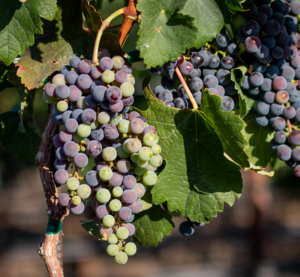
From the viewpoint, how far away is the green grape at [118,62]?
988mm

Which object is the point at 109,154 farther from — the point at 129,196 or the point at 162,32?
the point at 162,32

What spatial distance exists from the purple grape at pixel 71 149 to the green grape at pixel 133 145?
0.36 ft

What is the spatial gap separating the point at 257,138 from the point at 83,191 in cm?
60

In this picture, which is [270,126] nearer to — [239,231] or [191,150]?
[191,150]

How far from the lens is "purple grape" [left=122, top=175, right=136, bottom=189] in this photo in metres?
0.98

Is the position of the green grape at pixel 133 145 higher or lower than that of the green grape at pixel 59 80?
lower

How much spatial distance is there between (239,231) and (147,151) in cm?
1088

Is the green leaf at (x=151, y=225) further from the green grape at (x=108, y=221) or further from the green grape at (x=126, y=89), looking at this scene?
the green grape at (x=126, y=89)

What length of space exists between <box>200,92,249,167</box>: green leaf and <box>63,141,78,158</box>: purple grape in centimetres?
33

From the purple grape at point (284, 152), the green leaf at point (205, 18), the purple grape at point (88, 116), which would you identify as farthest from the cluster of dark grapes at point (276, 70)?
the purple grape at point (88, 116)

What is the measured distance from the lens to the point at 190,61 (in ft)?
3.79

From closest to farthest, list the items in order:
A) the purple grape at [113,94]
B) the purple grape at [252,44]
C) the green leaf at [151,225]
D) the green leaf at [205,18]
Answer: the purple grape at [113,94] → the green leaf at [205,18] → the purple grape at [252,44] → the green leaf at [151,225]

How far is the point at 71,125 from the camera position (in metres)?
0.95

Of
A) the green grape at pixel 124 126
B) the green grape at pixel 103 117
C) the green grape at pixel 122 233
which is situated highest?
the green grape at pixel 103 117
